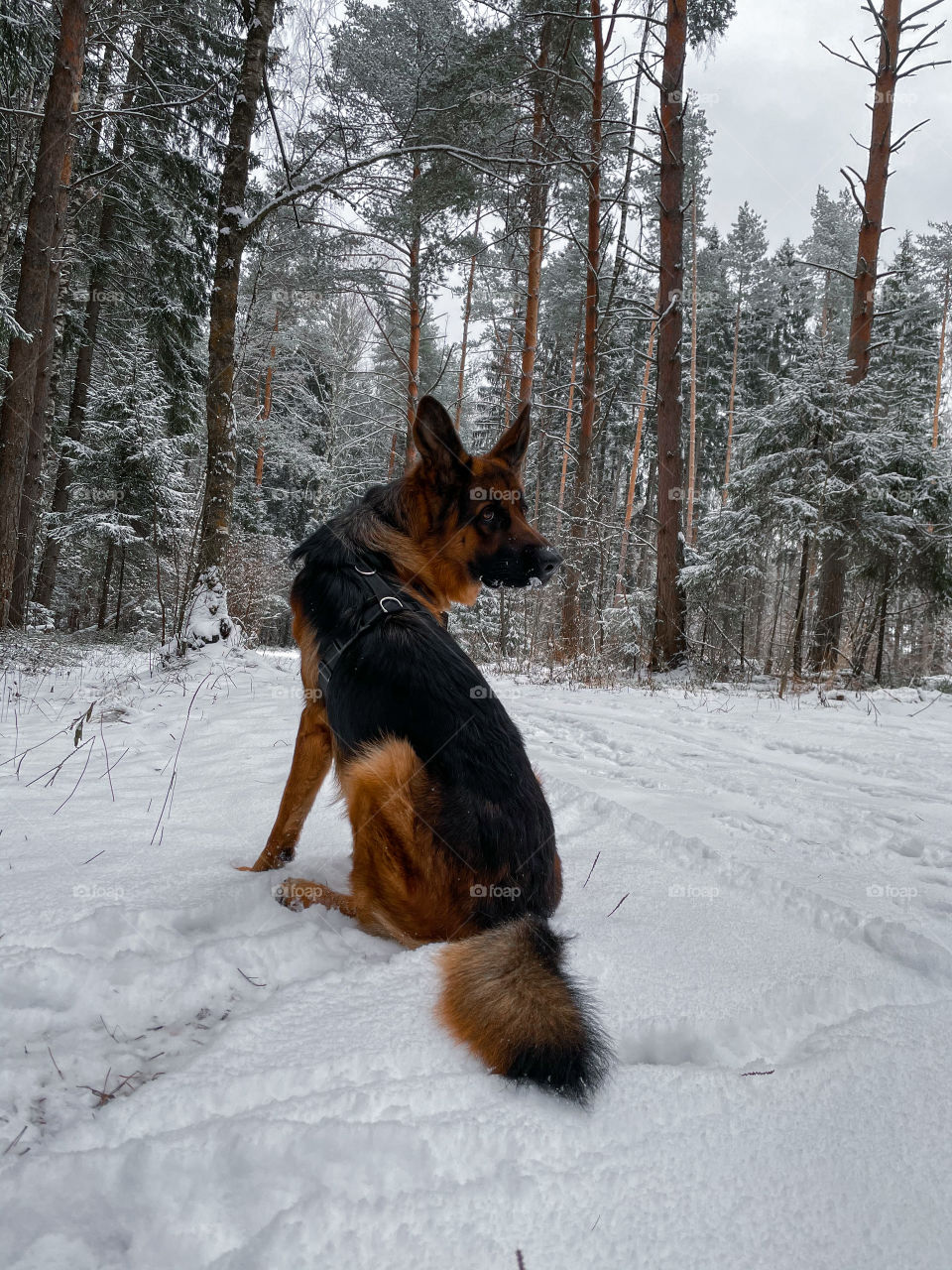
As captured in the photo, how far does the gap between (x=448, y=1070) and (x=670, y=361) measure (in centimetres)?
1052

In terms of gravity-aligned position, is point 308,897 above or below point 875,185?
below

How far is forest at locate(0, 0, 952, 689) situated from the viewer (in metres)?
7.89

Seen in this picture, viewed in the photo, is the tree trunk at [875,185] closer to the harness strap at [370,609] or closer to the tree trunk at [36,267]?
the harness strap at [370,609]

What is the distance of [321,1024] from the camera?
4.23 ft

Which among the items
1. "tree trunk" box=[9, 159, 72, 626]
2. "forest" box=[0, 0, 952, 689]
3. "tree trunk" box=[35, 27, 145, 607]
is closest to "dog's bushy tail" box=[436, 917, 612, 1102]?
"forest" box=[0, 0, 952, 689]

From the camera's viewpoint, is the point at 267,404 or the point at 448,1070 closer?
the point at 448,1070

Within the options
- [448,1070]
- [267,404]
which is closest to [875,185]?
[448,1070]

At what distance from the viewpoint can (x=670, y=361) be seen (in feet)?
31.9

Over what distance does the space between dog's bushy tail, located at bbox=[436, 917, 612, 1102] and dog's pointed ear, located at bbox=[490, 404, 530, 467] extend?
246 cm

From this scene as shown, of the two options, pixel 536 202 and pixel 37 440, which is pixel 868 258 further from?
pixel 37 440

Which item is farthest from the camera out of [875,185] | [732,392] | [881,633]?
[732,392]

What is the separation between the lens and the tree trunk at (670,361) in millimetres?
9273

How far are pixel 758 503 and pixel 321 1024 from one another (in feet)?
34.0

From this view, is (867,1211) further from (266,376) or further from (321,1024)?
(266,376)
